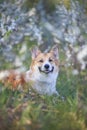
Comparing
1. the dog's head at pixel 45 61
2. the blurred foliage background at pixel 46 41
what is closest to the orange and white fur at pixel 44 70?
the dog's head at pixel 45 61

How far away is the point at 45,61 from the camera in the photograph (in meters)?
7.17

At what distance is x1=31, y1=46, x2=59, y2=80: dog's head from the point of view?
23.5 ft

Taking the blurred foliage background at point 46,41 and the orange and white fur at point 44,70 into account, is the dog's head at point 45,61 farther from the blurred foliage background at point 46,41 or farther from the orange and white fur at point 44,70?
the blurred foliage background at point 46,41

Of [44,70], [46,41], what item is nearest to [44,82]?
[44,70]

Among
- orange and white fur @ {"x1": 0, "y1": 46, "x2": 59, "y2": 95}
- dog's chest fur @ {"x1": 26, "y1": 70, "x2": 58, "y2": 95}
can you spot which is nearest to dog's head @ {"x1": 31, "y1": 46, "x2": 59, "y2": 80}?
orange and white fur @ {"x1": 0, "y1": 46, "x2": 59, "y2": 95}

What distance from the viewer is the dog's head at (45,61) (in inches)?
282

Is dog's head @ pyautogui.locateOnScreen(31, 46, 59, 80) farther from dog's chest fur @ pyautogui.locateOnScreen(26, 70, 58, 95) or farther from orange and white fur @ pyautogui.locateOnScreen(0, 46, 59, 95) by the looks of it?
dog's chest fur @ pyautogui.locateOnScreen(26, 70, 58, 95)

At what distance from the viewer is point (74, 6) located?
2885 mm

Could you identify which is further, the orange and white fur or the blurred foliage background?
the orange and white fur

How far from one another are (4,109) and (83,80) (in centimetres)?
70

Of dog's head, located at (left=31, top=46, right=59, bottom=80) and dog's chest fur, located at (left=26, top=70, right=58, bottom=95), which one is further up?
dog's head, located at (left=31, top=46, right=59, bottom=80)

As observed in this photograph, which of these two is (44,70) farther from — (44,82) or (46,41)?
(46,41)

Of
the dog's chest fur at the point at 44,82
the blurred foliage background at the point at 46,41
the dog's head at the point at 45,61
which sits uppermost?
the blurred foliage background at the point at 46,41

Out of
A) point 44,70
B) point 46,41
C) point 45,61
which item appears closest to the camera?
point 46,41
